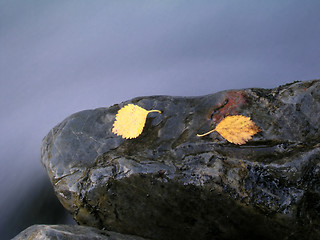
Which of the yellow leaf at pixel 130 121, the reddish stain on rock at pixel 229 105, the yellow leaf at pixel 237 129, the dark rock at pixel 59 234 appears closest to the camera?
the dark rock at pixel 59 234

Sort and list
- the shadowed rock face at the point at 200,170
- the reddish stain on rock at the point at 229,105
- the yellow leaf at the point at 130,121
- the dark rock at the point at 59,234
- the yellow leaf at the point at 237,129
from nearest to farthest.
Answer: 1. the dark rock at the point at 59,234
2. the shadowed rock face at the point at 200,170
3. the yellow leaf at the point at 237,129
4. the reddish stain on rock at the point at 229,105
5. the yellow leaf at the point at 130,121

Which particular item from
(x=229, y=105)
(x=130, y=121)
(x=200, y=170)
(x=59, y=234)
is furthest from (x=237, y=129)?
(x=59, y=234)

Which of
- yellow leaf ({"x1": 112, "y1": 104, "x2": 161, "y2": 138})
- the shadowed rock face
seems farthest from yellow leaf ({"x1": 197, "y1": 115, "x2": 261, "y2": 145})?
yellow leaf ({"x1": 112, "y1": 104, "x2": 161, "y2": 138})

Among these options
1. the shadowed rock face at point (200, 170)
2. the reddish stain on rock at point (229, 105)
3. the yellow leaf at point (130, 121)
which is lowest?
the shadowed rock face at point (200, 170)

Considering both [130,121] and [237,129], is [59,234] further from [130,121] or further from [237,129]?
[237,129]

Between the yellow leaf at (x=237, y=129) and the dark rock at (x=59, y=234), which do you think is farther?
the yellow leaf at (x=237, y=129)

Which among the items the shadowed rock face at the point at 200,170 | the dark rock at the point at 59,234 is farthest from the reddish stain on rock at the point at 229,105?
the dark rock at the point at 59,234

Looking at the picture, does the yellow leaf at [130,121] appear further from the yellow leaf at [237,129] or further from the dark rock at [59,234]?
the dark rock at [59,234]

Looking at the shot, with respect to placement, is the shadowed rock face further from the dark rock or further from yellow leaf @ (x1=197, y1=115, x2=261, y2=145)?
the dark rock
